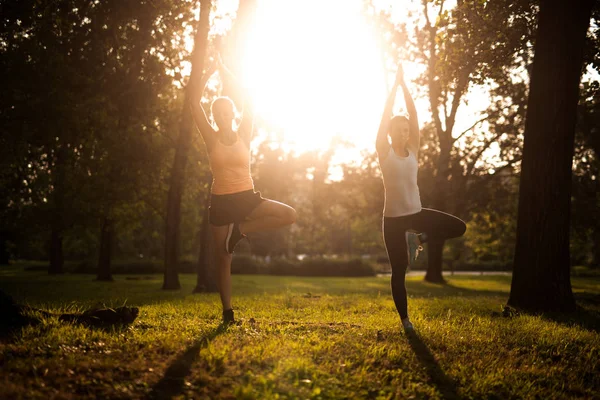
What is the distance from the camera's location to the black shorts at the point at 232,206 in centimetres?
588

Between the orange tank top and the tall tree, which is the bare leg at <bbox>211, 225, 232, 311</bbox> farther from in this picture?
the tall tree

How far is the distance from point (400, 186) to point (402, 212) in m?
0.31

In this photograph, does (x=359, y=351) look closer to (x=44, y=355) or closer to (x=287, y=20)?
(x=44, y=355)

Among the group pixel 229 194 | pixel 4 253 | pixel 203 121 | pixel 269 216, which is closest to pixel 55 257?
pixel 4 253

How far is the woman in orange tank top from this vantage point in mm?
5895

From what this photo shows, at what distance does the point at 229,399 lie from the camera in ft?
11.7

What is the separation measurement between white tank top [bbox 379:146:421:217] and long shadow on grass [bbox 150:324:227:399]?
2647 millimetres

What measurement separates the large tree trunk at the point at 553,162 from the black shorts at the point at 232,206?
→ 5188 mm

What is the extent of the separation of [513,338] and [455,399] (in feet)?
7.34

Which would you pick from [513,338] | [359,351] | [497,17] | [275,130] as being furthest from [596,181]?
[359,351]

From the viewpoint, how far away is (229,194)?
5.89m

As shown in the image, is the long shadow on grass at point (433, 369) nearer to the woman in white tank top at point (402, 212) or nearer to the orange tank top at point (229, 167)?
the woman in white tank top at point (402, 212)

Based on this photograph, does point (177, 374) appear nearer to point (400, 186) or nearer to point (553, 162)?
point (400, 186)

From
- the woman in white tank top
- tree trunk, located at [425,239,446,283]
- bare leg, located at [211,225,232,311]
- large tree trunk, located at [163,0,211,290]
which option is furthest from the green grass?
tree trunk, located at [425,239,446,283]
